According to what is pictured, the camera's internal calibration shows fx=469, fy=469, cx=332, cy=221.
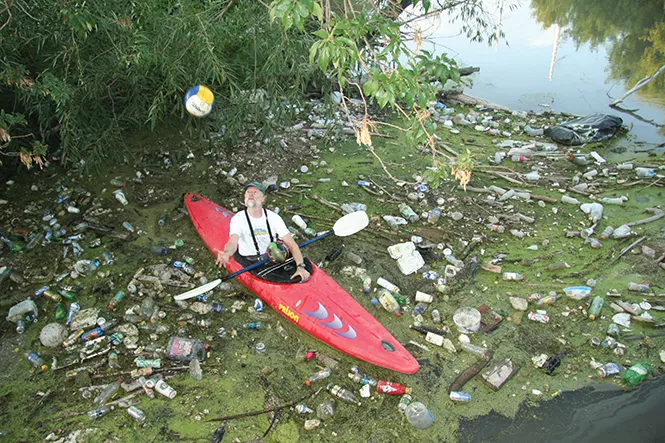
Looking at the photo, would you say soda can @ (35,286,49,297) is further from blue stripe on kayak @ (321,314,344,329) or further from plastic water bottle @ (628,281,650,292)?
plastic water bottle @ (628,281,650,292)

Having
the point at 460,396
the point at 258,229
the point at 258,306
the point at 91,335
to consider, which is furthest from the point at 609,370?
the point at 91,335

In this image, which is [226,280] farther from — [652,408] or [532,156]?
[532,156]

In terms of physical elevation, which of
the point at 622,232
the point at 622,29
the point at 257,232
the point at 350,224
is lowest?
the point at 622,232

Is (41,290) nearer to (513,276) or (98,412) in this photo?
(98,412)

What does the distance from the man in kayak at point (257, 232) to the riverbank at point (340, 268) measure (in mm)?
485

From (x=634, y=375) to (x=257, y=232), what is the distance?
11.1 feet

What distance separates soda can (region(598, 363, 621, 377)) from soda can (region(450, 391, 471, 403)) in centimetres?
114

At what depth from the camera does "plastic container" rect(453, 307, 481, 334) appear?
4230 mm

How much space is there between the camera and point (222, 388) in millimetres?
3709

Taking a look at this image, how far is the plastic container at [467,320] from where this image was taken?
4230 millimetres

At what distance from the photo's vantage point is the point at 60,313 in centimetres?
428

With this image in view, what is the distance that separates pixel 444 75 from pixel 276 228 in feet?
6.95

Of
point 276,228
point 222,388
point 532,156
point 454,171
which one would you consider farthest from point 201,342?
point 532,156

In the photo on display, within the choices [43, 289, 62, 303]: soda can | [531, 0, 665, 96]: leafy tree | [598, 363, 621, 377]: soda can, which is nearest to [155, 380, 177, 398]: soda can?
[43, 289, 62, 303]: soda can
